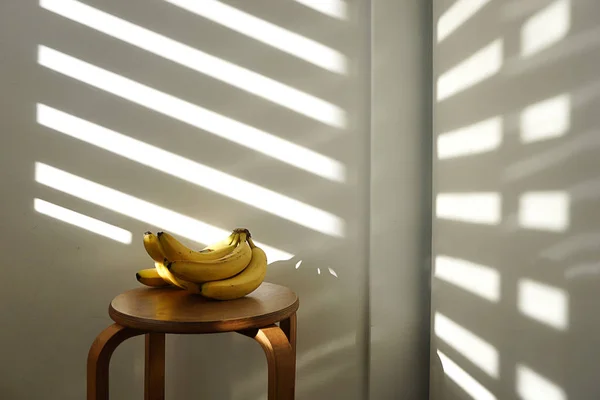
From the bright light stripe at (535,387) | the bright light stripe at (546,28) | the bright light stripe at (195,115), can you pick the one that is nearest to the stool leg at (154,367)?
the bright light stripe at (195,115)

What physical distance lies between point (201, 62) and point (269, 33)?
26 centimetres

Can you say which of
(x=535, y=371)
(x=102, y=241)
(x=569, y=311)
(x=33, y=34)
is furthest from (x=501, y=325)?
(x=33, y=34)

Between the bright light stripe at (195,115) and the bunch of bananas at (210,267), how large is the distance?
0.41 m

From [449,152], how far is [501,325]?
541 mm

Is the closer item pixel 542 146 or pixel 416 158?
pixel 542 146

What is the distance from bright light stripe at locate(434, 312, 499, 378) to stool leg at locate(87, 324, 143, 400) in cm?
88

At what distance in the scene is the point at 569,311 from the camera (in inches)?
33.4

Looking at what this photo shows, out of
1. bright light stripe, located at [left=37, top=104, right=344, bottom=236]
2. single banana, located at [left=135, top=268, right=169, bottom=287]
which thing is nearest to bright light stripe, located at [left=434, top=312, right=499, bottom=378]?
bright light stripe, located at [left=37, top=104, right=344, bottom=236]

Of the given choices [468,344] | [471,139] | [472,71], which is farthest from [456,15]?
[468,344]

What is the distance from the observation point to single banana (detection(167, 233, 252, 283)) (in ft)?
3.49

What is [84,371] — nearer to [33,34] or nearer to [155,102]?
[155,102]

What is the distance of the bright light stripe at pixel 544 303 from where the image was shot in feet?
2.83

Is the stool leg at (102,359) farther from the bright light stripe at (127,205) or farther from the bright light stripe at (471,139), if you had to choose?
the bright light stripe at (471,139)

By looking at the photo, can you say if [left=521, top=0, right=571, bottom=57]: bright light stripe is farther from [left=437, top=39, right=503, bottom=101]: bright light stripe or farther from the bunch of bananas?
the bunch of bananas
